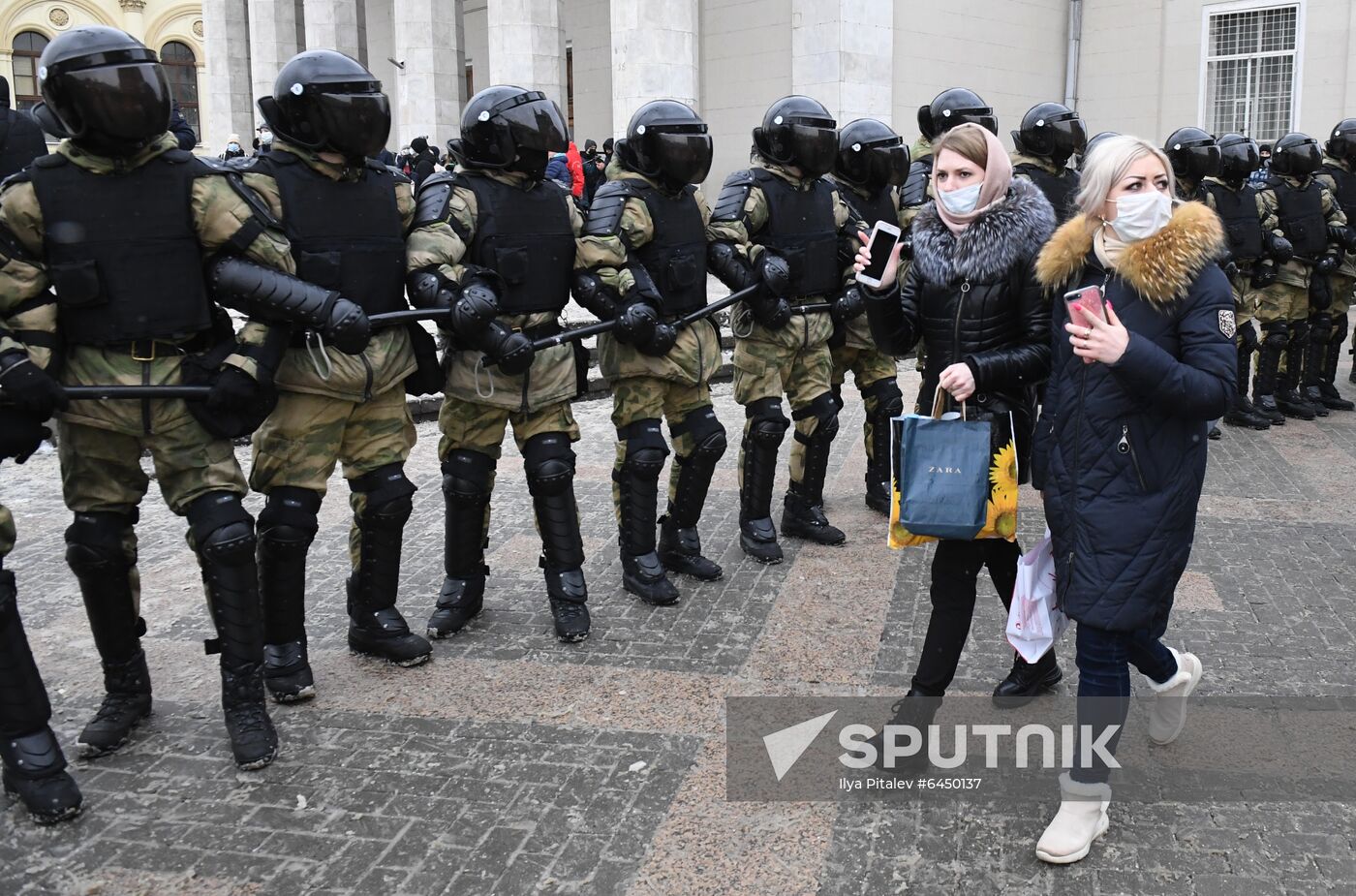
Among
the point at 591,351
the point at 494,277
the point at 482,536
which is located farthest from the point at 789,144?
the point at 591,351

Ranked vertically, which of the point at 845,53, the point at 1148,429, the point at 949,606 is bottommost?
the point at 949,606

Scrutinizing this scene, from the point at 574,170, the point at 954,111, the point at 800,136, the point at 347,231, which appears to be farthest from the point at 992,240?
the point at 574,170

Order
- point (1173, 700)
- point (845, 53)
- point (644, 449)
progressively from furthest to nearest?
point (845, 53) → point (644, 449) → point (1173, 700)

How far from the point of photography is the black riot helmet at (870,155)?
20.8 ft

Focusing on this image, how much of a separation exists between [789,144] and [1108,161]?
9.01 ft

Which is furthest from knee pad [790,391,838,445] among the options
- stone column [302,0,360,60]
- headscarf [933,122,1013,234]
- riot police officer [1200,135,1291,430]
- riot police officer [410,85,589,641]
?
stone column [302,0,360,60]

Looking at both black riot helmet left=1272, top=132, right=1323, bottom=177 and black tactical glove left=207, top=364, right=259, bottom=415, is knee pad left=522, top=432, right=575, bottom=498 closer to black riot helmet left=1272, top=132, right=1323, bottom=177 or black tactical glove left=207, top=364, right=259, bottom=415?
black tactical glove left=207, top=364, right=259, bottom=415

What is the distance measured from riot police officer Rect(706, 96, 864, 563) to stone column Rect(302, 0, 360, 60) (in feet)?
70.9

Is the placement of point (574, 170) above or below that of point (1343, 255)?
above

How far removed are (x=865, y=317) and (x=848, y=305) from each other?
627 millimetres

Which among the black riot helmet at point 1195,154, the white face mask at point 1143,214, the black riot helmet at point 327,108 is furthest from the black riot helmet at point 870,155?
the white face mask at point 1143,214

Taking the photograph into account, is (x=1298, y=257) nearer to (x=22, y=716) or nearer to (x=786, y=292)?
(x=786, y=292)

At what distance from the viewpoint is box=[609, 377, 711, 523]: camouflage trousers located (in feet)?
17.3

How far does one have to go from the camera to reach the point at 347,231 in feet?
13.4
